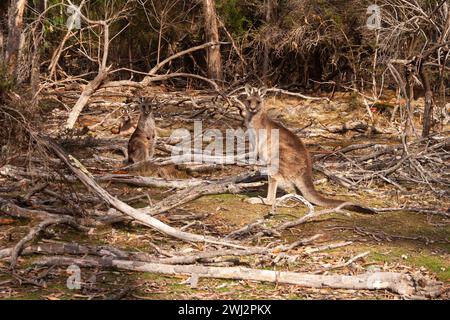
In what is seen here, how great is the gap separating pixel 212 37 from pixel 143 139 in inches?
415

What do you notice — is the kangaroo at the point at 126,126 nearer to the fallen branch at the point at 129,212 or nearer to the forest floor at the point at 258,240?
the forest floor at the point at 258,240

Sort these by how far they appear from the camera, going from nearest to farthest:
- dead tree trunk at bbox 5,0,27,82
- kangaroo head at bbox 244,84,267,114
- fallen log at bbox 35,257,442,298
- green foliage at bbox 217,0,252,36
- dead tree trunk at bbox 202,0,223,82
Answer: fallen log at bbox 35,257,442,298 < kangaroo head at bbox 244,84,267,114 < dead tree trunk at bbox 5,0,27,82 < dead tree trunk at bbox 202,0,223,82 < green foliage at bbox 217,0,252,36

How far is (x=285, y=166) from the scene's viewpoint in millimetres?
8922

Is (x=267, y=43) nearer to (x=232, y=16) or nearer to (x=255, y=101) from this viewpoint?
(x=232, y=16)

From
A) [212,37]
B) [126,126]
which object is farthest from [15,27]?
[212,37]

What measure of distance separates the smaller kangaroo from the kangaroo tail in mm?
3172

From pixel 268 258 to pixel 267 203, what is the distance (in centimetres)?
255

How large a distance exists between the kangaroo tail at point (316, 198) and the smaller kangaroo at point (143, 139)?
3.17m

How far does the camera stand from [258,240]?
7.14 m

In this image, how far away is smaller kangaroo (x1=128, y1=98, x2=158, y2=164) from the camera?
436 inches

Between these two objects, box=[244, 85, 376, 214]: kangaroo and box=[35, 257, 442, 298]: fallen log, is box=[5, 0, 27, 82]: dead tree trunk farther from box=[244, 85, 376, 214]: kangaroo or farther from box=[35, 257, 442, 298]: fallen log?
box=[35, 257, 442, 298]: fallen log

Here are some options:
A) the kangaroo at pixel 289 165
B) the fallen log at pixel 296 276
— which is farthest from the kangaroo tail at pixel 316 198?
the fallen log at pixel 296 276

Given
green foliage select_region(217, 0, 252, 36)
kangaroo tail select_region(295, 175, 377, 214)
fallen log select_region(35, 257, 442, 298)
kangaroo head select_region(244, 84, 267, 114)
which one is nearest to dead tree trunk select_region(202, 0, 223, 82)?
green foliage select_region(217, 0, 252, 36)

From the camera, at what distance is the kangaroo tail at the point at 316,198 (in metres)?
8.26
